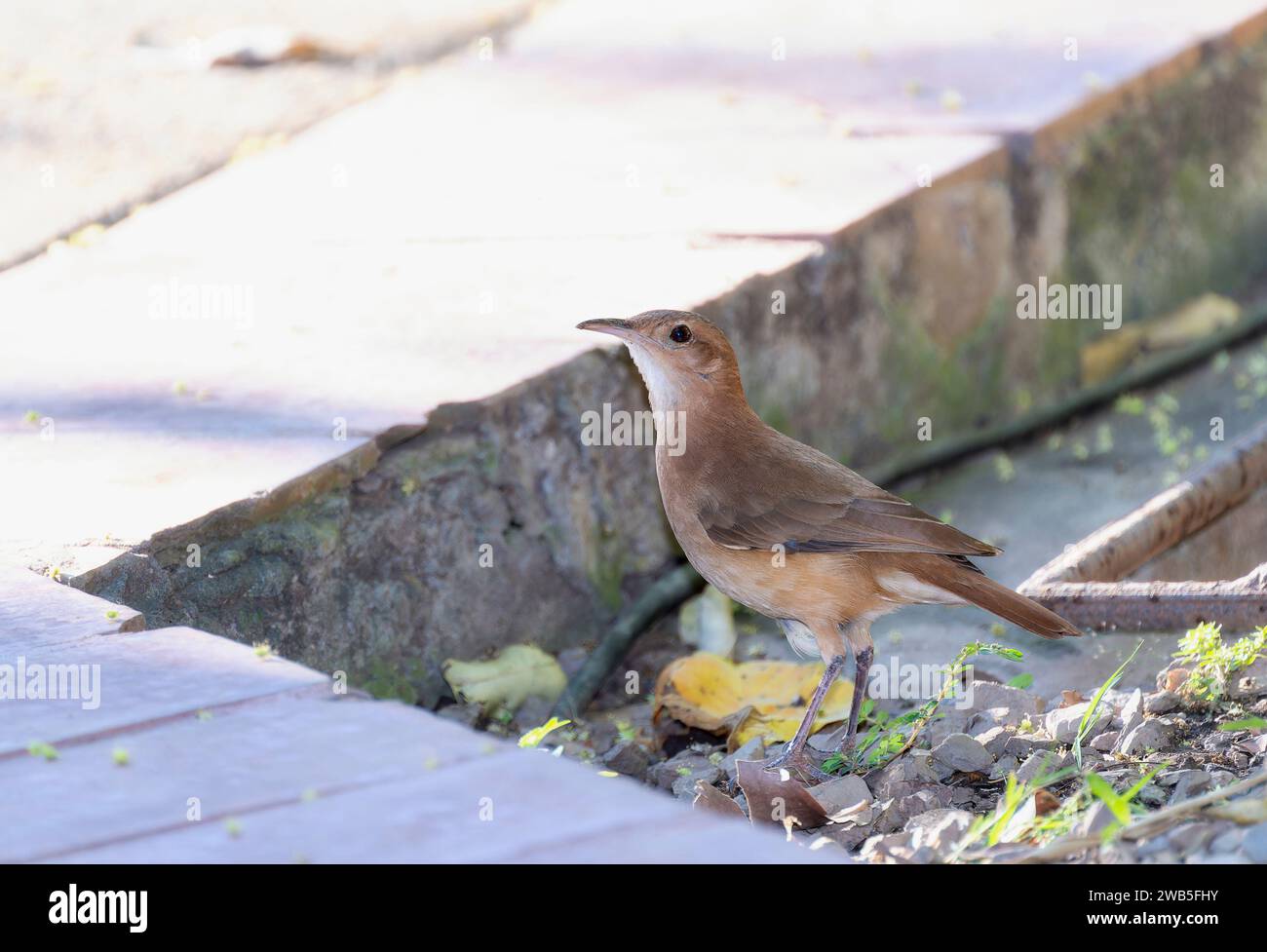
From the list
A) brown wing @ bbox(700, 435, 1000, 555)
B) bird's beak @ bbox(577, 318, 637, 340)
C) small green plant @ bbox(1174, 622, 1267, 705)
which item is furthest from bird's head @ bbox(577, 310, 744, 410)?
small green plant @ bbox(1174, 622, 1267, 705)

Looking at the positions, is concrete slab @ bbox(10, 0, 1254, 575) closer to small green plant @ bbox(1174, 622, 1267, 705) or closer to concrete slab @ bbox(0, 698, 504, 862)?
concrete slab @ bbox(0, 698, 504, 862)

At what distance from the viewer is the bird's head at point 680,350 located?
464 centimetres

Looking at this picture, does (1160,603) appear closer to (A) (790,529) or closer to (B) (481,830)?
(A) (790,529)

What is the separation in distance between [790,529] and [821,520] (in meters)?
0.08

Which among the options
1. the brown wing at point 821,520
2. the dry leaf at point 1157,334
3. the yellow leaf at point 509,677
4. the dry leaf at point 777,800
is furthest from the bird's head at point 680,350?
the dry leaf at point 1157,334

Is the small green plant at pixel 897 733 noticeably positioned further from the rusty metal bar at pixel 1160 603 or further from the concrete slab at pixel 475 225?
the concrete slab at pixel 475 225

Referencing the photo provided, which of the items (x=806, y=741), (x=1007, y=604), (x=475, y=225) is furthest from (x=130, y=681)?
(x=475, y=225)

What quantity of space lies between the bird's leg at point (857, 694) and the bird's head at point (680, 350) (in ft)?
2.47

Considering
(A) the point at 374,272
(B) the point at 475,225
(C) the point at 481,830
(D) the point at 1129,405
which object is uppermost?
(B) the point at 475,225

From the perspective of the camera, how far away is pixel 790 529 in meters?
4.38

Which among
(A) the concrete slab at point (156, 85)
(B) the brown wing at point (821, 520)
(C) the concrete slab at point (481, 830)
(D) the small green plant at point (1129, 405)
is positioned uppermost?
(A) the concrete slab at point (156, 85)

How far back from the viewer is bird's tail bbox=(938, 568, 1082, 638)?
4.27 meters
